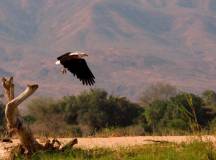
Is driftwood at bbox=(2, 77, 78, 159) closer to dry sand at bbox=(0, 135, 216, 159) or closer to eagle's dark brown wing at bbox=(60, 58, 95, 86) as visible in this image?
dry sand at bbox=(0, 135, 216, 159)

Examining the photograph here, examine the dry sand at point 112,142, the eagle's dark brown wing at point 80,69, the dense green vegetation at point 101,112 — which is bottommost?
the dry sand at point 112,142

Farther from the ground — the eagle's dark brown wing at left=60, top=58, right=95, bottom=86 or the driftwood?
the eagle's dark brown wing at left=60, top=58, right=95, bottom=86

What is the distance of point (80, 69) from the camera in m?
18.5

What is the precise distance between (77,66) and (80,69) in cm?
11

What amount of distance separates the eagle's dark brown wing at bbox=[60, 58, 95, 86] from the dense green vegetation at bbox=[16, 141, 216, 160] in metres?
2.75

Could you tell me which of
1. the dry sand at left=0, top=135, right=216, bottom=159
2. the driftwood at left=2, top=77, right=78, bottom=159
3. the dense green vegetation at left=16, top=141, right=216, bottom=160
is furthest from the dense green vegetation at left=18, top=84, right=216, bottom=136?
the driftwood at left=2, top=77, right=78, bottom=159

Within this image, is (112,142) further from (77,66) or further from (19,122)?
(19,122)

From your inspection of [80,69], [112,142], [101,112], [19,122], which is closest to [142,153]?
[19,122]

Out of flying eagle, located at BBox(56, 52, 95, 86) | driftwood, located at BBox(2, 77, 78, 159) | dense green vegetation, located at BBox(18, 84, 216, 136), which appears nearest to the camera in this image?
driftwood, located at BBox(2, 77, 78, 159)

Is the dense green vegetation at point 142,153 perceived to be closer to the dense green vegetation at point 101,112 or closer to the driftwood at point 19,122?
the driftwood at point 19,122

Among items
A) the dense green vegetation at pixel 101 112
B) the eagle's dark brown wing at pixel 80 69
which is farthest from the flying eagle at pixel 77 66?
the dense green vegetation at pixel 101 112

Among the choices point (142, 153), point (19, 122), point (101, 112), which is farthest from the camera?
point (101, 112)

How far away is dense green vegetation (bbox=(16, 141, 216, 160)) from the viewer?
1402cm

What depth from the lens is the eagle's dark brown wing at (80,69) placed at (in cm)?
1830
